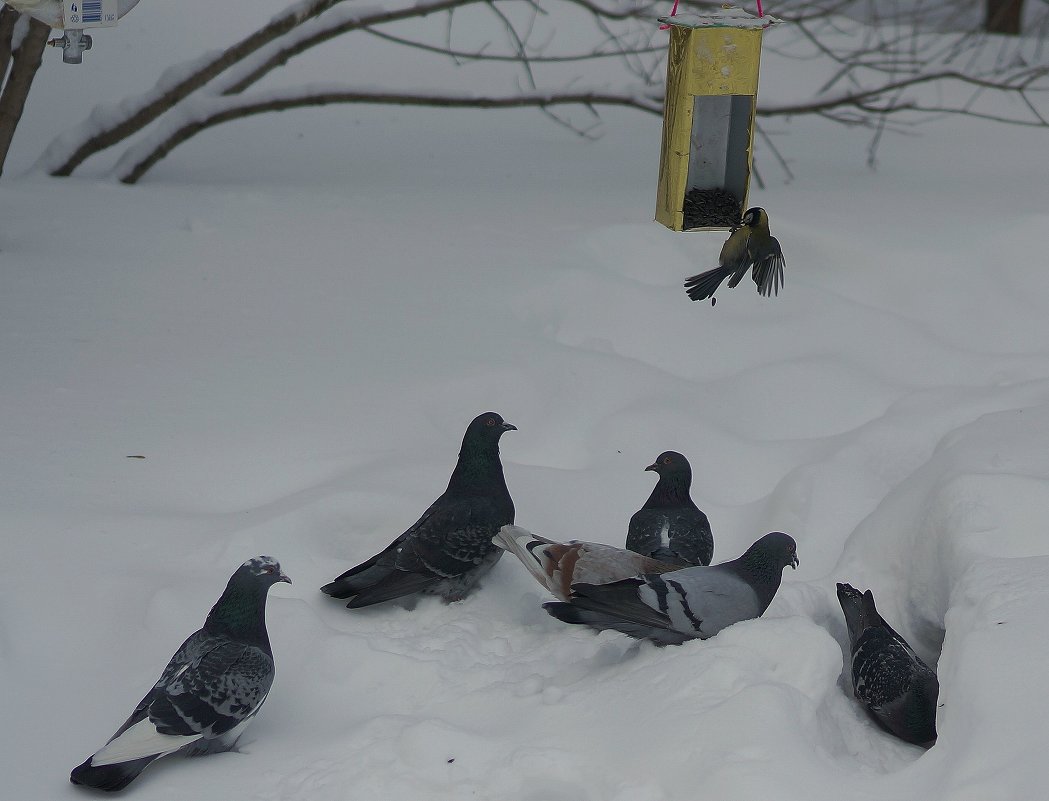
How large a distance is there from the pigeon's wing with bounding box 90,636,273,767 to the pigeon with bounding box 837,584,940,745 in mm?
1644

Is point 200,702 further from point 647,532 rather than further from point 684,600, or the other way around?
point 647,532

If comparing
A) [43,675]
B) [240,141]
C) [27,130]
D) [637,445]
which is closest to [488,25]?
[240,141]

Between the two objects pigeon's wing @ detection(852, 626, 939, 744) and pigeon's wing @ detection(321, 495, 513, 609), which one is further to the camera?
pigeon's wing @ detection(321, 495, 513, 609)

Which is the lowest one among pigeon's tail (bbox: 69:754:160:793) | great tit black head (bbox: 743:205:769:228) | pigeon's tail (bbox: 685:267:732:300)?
pigeon's tail (bbox: 69:754:160:793)

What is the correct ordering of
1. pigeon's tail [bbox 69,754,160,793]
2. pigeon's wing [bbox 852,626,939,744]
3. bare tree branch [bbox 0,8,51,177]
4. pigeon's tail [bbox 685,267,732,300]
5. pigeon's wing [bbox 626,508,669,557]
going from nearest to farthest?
pigeon's tail [bbox 69,754,160,793] < pigeon's wing [bbox 852,626,939,744] < pigeon's tail [bbox 685,267,732,300] < pigeon's wing [bbox 626,508,669,557] < bare tree branch [bbox 0,8,51,177]

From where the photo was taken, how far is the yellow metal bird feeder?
11.1 feet

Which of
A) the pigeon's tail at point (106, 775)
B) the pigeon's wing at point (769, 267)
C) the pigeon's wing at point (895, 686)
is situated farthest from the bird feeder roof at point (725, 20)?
the pigeon's tail at point (106, 775)

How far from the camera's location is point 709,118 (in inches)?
155

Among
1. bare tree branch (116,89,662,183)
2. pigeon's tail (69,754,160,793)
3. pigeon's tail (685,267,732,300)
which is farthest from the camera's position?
bare tree branch (116,89,662,183)

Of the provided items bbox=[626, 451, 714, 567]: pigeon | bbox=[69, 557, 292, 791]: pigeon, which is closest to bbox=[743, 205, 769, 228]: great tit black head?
bbox=[626, 451, 714, 567]: pigeon

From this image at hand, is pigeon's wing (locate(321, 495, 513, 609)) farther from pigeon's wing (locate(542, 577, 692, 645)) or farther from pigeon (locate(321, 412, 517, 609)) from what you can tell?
pigeon's wing (locate(542, 577, 692, 645))

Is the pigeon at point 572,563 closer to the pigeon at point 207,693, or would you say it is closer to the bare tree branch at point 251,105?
the pigeon at point 207,693

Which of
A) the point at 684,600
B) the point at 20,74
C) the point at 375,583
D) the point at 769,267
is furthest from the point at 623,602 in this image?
the point at 20,74

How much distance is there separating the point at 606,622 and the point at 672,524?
0.64 m
